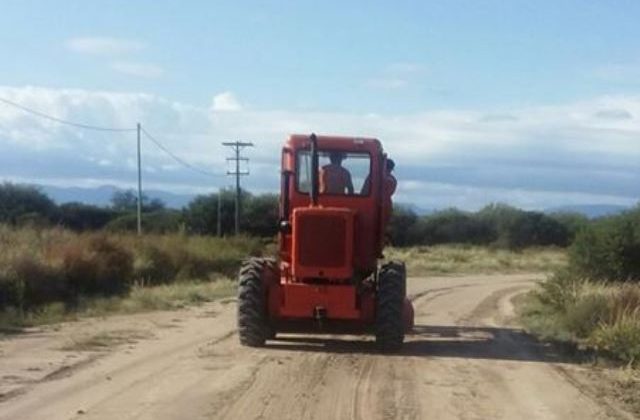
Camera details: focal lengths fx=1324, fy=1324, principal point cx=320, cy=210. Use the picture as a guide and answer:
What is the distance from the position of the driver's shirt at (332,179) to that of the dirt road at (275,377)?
2.64 meters

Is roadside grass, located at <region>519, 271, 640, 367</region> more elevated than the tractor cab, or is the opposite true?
the tractor cab

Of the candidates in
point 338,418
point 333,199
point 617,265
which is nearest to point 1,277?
point 333,199

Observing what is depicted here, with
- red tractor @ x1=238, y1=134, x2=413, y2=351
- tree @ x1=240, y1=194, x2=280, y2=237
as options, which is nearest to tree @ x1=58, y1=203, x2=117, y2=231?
tree @ x1=240, y1=194, x2=280, y2=237

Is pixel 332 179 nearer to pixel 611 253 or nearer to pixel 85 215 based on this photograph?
pixel 611 253

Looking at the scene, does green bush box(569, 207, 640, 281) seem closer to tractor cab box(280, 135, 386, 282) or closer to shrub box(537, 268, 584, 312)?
shrub box(537, 268, 584, 312)

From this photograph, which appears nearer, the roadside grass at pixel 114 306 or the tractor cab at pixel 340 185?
the tractor cab at pixel 340 185

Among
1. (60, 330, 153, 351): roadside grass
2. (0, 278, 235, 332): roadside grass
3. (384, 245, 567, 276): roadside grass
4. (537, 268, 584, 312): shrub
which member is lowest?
(384, 245, 567, 276): roadside grass

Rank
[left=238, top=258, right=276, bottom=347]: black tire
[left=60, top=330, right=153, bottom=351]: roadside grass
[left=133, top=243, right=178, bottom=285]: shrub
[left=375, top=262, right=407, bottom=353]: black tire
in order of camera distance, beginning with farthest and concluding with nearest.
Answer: [left=133, top=243, right=178, bottom=285]: shrub
[left=238, top=258, right=276, bottom=347]: black tire
[left=375, top=262, right=407, bottom=353]: black tire
[left=60, top=330, right=153, bottom=351]: roadside grass

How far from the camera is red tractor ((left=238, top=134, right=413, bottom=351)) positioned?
70.6ft

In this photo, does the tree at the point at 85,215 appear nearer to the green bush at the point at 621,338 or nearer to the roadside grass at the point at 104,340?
the roadside grass at the point at 104,340

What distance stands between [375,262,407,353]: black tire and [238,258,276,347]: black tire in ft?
6.17

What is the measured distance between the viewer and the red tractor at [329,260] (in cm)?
2153

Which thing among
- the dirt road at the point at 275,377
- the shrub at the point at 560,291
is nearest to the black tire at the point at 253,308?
the dirt road at the point at 275,377

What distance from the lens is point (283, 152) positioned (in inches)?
903
